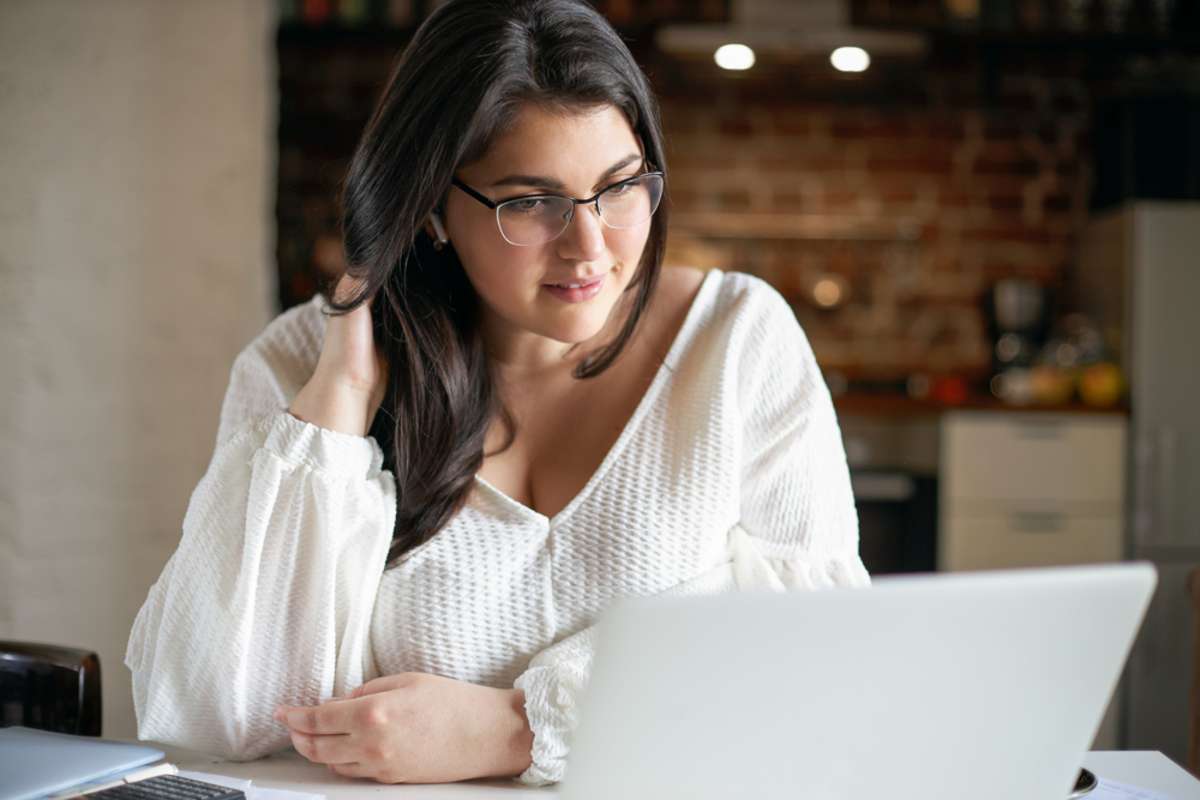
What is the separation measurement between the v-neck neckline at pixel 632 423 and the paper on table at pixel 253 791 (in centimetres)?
39

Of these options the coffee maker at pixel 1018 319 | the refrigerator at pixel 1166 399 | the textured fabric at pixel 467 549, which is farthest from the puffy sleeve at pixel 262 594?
the coffee maker at pixel 1018 319

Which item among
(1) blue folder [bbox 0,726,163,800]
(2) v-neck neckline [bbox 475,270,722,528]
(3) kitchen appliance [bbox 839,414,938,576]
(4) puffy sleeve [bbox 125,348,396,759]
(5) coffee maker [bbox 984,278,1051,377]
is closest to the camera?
(1) blue folder [bbox 0,726,163,800]

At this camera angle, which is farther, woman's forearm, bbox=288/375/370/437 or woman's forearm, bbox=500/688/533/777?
woman's forearm, bbox=288/375/370/437

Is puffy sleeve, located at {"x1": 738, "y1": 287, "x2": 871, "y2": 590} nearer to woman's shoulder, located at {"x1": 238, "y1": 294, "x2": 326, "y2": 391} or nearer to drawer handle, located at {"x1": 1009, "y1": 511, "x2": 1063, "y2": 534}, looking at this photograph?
woman's shoulder, located at {"x1": 238, "y1": 294, "x2": 326, "y2": 391}

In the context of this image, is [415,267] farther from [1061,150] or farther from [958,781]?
[1061,150]

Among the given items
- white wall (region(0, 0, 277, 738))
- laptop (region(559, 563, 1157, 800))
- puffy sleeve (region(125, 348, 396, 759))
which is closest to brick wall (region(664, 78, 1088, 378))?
white wall (region(0, 0, 277, 738))

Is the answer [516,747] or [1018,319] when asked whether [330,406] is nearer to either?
[516,747]

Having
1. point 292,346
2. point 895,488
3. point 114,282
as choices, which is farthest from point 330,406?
point 895,488

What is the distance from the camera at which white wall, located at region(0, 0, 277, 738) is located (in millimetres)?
2531

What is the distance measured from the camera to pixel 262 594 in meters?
1.15

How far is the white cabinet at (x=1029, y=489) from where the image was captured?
3568mm

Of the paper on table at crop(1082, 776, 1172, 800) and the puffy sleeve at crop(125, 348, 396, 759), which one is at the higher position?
the puffy sleeve at crop(125, 348, 396, 759)

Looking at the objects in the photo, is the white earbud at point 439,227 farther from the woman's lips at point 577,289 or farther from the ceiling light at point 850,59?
the ceiling light at point 850,59

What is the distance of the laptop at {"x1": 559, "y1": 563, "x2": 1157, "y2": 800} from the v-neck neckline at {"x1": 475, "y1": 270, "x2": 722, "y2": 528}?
23.7 inches
